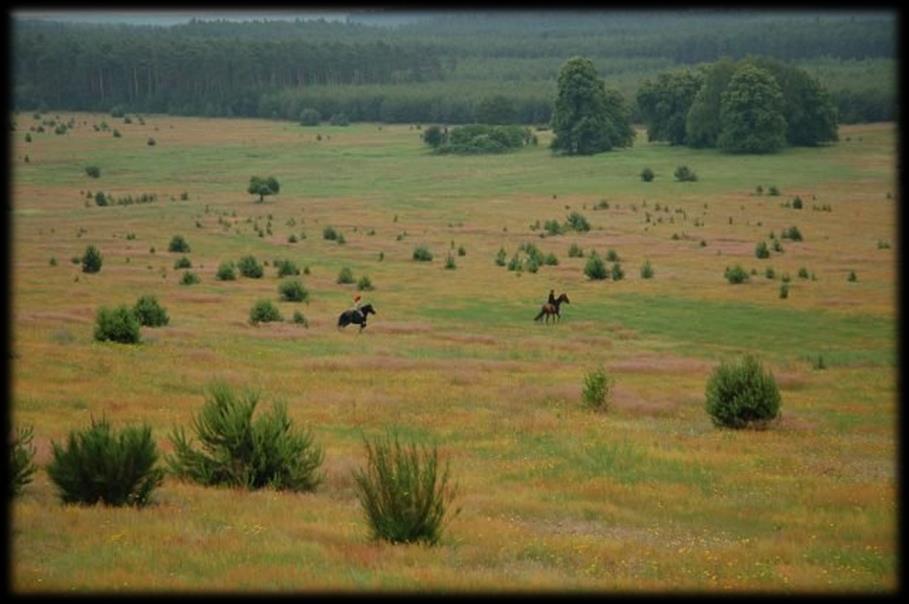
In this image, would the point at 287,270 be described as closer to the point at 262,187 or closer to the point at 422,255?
the point at 422,255

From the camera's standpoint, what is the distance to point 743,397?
26844mm

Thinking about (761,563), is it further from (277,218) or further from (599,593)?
(277,218)

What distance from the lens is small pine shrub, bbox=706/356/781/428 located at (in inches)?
1061

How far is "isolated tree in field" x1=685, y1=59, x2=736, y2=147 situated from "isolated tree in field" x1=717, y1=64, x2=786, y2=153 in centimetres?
168

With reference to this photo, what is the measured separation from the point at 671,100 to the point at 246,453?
458 feet

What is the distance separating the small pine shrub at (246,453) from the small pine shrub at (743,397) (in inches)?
472

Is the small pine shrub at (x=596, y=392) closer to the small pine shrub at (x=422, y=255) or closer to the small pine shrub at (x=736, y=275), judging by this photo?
the small pine shrub at (x=736, y=275)

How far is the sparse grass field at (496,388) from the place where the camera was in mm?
13773

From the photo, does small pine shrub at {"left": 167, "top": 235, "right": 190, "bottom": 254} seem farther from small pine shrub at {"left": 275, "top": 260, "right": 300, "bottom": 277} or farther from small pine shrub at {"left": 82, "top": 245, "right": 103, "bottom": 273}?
small pine shrub at {"left": 82, "top": 245, "right": 103, "bottom": 273}

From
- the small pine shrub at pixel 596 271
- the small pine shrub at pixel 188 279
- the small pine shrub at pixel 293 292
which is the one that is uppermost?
the small pine shrub at pixel 596 271

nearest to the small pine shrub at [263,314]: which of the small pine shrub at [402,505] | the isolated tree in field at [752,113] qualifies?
the small pine shrub at [402,505]

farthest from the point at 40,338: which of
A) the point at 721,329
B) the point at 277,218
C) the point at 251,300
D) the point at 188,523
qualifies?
the point at 277,218

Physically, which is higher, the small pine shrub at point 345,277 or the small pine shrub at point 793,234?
the small pine shrub at point 793,234

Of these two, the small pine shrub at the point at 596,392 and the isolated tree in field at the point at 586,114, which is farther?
the isolated tree in field at the point at 586,114
